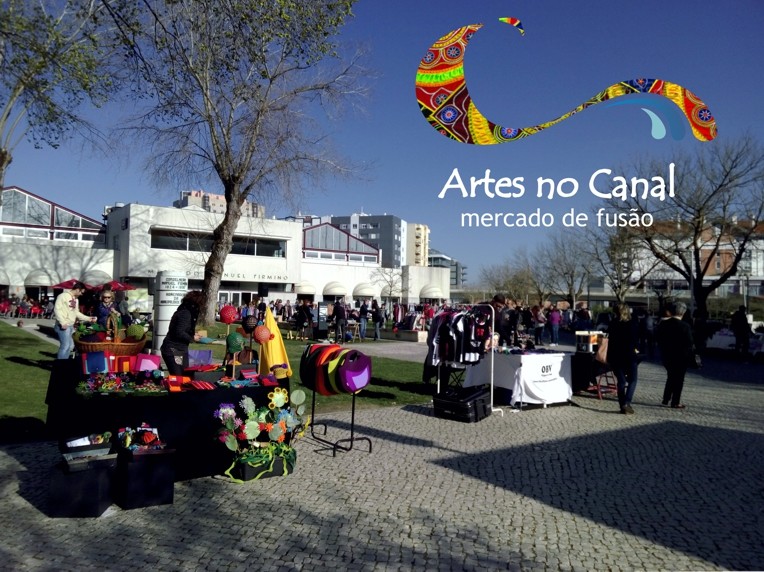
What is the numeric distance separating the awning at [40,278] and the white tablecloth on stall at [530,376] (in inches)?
1422

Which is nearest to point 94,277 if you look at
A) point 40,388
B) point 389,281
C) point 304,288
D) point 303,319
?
point 304,288

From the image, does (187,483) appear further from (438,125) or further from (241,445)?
(438,125)

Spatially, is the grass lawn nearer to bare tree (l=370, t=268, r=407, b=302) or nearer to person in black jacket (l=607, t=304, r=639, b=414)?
person in black jacket (l=607, t=304, r=639, b=414)

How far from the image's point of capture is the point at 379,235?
128 m

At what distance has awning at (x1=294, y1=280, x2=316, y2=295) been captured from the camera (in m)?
48.5

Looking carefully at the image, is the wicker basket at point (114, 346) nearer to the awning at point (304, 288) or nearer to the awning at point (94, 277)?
the awning at point (94, 277)

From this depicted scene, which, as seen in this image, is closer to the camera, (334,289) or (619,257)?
(619,257)

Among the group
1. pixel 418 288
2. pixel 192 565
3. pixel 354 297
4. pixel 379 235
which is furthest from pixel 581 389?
pixel 379 235

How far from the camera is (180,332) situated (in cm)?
758

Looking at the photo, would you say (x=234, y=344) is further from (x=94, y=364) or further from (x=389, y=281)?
(x=389, y=281)

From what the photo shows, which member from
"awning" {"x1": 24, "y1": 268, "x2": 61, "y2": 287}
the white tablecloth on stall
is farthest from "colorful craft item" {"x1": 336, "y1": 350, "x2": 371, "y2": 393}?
"awning" {"x1": 24, "y1": 268, "x2": 61, "y2": 287}

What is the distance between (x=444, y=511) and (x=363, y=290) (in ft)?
159

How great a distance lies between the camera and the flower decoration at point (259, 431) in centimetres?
525

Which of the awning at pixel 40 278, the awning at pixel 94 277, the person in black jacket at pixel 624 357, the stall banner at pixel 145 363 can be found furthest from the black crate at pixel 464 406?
the awning at pixel 40 278
